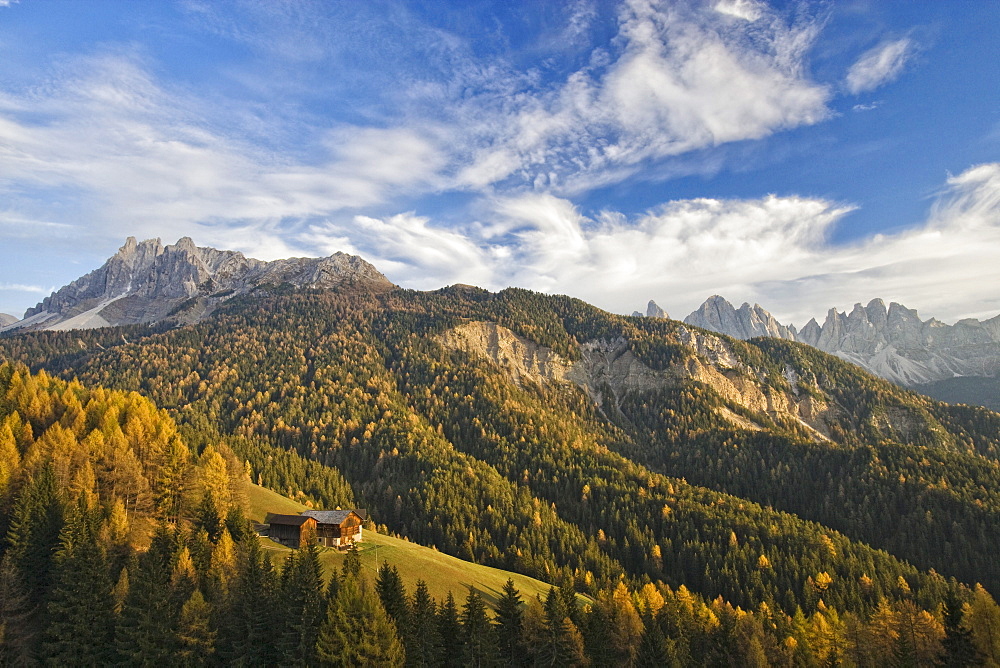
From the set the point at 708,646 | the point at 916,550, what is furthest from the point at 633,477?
the point at 708,646

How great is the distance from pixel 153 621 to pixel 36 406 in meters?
50.8

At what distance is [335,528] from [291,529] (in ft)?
20.3

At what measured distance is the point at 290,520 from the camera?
7738 centimetres

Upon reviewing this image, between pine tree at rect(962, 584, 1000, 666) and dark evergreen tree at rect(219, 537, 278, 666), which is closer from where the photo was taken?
dark evergreen tree at rect(219, 537, 278, 666)

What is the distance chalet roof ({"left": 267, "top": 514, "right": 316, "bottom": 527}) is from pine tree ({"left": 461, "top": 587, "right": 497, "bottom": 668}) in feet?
103

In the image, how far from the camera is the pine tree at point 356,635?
47.0m

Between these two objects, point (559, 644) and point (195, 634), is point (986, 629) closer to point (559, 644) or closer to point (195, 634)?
point (559, 644)

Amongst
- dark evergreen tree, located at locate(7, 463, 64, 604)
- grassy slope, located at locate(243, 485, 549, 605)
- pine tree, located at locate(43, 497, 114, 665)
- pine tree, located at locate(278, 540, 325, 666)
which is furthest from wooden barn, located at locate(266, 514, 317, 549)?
dark evergreen tree, located at locate(7, 463, 64, 604)

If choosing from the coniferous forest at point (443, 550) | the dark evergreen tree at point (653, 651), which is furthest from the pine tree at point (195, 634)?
the dark evergreen tree at point (653, 651)

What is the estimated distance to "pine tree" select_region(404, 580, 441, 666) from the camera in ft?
166

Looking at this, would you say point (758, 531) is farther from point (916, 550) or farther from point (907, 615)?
point (907, 615)

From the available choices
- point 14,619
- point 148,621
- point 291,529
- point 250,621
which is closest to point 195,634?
point 148,621

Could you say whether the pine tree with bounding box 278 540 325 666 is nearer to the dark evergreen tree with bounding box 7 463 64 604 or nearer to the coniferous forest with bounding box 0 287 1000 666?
the coniferous forest with bounding box 0 287 1000 666

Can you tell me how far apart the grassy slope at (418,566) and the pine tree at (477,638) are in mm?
17831
